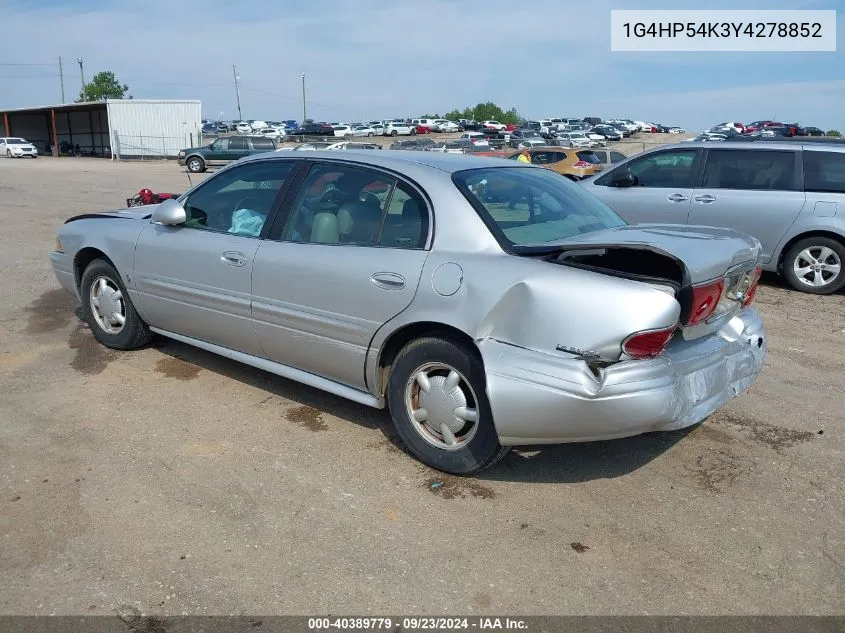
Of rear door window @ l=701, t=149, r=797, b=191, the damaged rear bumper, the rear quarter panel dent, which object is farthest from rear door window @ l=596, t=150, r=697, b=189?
the rear quarter panel dent

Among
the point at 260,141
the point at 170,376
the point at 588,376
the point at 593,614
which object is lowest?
the point at 593,614

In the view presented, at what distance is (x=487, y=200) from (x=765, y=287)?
5820mm

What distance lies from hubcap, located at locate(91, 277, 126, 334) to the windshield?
9.65 ft

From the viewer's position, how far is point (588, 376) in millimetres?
3211

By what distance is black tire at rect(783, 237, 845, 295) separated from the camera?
801 cm

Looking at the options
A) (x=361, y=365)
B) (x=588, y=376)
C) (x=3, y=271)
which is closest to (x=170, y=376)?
(x=361, y=365)

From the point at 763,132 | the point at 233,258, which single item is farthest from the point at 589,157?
the point at 233,258

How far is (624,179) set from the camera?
8.45m

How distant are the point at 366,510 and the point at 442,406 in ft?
2.07

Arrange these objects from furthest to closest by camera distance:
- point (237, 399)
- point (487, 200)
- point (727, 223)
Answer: point (727, 223) → point (237, 399) → point (487, 200)

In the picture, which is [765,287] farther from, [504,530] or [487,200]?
[504,530]

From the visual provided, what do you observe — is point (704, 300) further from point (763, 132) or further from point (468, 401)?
point (763, 132)

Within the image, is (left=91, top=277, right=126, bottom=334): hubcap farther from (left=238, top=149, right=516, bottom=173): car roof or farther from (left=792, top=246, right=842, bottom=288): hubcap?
(left=792, top=246, right=842, bottom=288): hubcap

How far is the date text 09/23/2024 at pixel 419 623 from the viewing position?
266 centimetres
